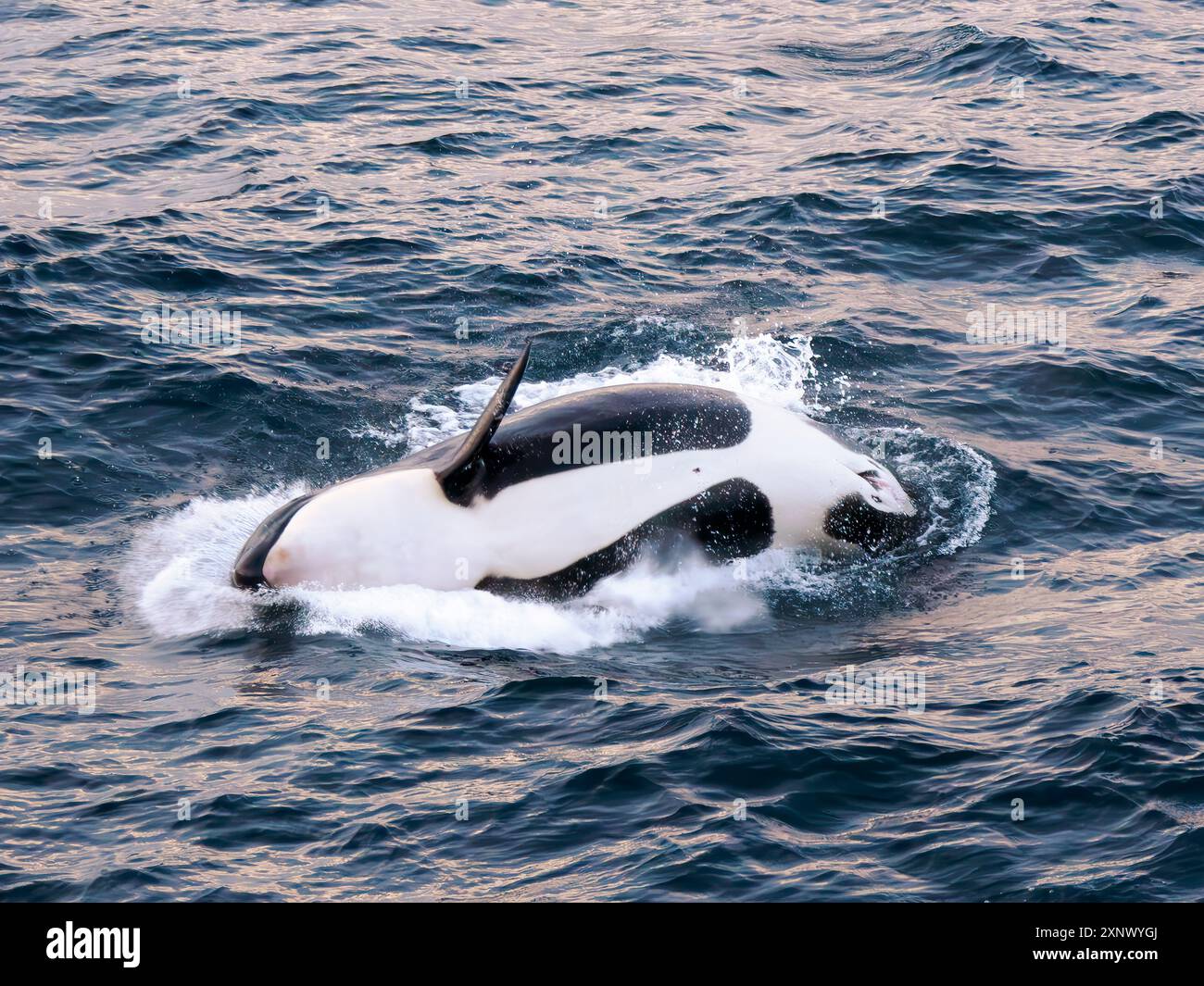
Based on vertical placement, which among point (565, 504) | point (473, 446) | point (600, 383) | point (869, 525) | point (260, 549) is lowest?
point (260, 549)

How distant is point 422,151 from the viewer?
27828mm

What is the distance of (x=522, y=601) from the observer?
13.7 metres

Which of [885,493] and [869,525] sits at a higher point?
[885,493]

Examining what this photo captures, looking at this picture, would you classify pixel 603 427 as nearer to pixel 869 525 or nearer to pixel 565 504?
pixel 565 504

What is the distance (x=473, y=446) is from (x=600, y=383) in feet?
20.2

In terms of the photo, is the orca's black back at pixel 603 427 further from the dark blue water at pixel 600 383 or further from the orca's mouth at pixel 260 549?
the dark blue water at pixel 600 383

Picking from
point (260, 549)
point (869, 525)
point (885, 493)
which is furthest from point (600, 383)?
point (260, 549)

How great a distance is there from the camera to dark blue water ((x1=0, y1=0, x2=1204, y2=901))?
10.8 meters

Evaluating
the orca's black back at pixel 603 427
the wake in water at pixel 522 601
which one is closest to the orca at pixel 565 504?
the orca's black back at pixel 603 427

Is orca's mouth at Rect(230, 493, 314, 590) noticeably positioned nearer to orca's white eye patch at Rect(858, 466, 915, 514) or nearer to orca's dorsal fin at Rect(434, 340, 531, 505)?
orca's dorsal fin at Rect(434, 340, 531, 505)

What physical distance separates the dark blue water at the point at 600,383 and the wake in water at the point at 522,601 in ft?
0.16
